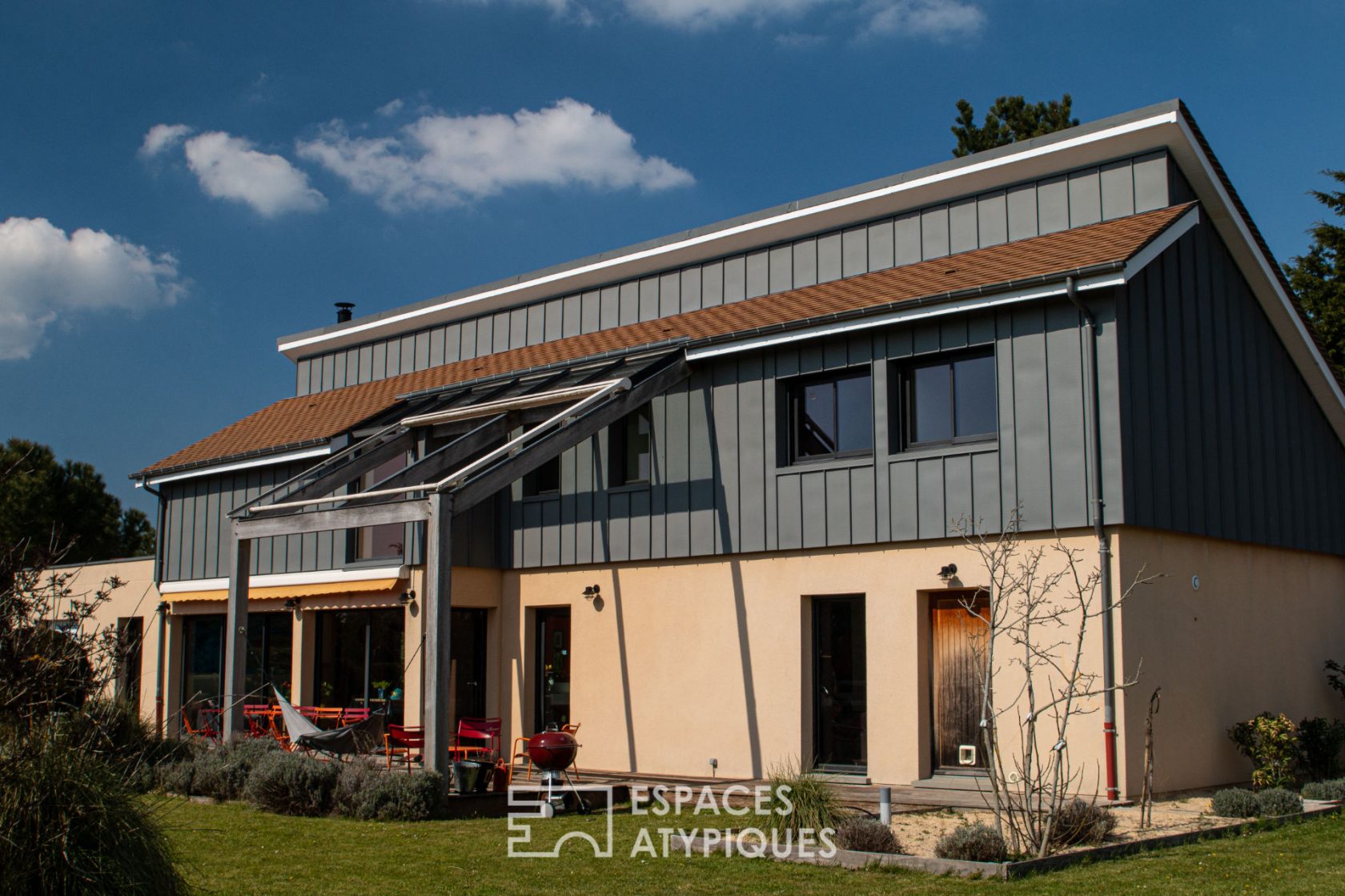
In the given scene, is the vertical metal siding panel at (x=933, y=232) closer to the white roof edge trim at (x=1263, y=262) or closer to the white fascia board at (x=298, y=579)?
the white roof edge trim at (x=1263, y=262)

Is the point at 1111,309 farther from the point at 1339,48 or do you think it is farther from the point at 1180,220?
the point at 1339,48

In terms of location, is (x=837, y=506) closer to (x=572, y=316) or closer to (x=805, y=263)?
(x=805, y=263)

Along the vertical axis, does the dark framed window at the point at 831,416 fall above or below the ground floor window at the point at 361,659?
above

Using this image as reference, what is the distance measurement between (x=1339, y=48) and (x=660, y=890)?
61.2ft

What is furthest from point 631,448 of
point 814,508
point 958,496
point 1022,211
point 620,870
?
point 620,870

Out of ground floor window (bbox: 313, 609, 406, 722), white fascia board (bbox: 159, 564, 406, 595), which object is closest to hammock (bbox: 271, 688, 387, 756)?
white fascia board (bbox: 159, 564, 406, 595)

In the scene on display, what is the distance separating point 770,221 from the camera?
59.4 ft

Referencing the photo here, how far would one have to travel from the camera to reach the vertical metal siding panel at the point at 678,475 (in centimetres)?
1636

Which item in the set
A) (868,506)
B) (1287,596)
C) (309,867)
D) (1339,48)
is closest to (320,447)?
(868,506)

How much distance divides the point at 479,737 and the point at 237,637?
3.37m

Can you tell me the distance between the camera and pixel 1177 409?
14.0 meters

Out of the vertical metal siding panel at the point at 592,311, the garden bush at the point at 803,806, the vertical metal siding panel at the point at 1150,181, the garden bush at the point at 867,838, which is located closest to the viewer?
the garden bush at the point at 867,838

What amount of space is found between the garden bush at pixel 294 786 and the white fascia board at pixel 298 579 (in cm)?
482

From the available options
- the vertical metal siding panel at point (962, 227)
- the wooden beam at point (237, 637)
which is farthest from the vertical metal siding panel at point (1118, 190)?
the wooden beam at point (237, 637)
